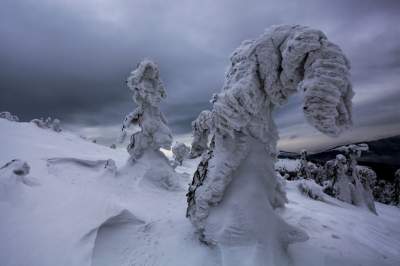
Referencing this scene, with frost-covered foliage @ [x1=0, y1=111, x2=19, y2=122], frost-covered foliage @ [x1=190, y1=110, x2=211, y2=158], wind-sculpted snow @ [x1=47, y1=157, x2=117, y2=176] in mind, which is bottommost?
wind-sculpted snow @ [x1=47, y1=157, x2=117, y2=176]

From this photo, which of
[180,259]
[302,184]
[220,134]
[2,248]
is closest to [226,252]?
[180,259]

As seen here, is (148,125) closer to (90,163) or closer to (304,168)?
(90,163)

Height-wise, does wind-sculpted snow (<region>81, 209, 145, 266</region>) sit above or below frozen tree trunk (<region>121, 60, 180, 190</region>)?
below

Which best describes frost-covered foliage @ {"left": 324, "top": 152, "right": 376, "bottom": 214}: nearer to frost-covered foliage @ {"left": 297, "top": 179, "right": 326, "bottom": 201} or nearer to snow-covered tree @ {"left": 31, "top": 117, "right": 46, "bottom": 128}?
frost-covered foliage @ {"left": 297, "top": 179, "right": 326, "bottom": 201}

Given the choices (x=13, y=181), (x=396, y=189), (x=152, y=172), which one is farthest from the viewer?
(x=396, y=189)

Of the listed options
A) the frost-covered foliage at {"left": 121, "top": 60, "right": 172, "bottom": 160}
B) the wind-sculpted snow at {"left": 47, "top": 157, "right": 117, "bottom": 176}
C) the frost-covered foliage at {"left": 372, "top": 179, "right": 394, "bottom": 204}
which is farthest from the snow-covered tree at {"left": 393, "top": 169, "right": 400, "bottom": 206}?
the wind-sculpted snow at {"left": 47, "top": 157, "right": 117, "bottom": 176}

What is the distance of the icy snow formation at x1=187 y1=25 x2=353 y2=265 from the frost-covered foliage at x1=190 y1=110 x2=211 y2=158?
16.9 meters

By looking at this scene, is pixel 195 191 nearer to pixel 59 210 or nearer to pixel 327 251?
pixel 327 251

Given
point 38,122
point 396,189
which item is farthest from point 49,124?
point 396,189

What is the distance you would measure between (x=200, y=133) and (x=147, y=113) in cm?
1209

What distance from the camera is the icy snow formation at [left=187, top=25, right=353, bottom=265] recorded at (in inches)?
156

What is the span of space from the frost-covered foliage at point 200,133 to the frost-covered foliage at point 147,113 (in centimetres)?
1016

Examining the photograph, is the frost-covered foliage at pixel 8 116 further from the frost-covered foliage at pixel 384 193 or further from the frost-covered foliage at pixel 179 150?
the frost-covered foliage at pixel 384 193

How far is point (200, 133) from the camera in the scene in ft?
79.6
